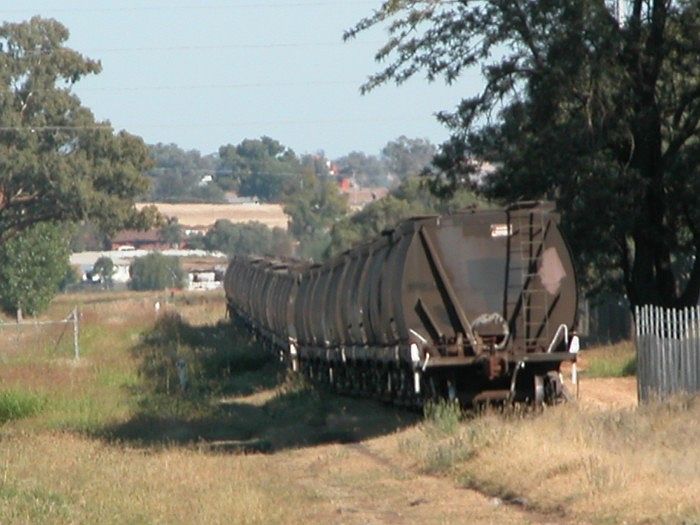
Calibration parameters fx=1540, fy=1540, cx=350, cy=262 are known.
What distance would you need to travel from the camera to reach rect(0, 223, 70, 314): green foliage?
76.1 metres

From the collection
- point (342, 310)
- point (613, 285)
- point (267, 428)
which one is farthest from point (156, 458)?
point (613, 285)

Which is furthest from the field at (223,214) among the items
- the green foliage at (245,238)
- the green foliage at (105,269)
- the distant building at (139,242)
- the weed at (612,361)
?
the weed at (612,361)

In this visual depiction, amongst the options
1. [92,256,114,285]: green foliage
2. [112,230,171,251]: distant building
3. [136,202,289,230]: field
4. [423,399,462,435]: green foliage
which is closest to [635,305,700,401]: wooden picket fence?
[423,399,462,435]: green foliage

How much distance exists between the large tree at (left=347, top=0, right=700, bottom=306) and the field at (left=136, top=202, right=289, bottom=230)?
125 meters

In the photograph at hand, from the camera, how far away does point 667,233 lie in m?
30.2

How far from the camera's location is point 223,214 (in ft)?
549

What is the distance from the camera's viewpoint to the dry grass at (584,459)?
13047 mm

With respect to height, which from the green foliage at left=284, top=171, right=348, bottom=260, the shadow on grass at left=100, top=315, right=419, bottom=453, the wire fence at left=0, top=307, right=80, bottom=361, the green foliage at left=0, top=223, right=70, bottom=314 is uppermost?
the green foliage at left=284, top=171, right=348, bottom=260

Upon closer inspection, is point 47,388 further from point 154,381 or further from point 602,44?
point 602,44

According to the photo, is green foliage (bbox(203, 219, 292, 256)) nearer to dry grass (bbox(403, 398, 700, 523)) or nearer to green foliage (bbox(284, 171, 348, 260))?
green foliage (bbox(284, 171, 348, 260))

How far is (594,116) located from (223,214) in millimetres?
140092

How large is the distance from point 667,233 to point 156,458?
1410cm

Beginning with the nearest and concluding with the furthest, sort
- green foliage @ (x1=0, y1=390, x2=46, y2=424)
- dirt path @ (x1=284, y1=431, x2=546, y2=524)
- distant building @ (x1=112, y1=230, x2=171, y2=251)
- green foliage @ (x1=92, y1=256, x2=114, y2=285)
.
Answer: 1. dirt path @ (x1=284, y1=431, x2=546, y2=524)
2. green foliage @ (x1=0, y1=390, x2=46, y2=424)
3. green foliage @ (x1=92, y1=256, x2=114, y2=285)
4. distant building @ (x1=112, y1=230, x2=171, y2=251)

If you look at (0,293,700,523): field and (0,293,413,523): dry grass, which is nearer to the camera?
(0,293,700,523): field
